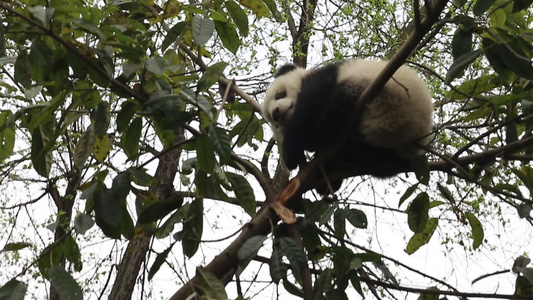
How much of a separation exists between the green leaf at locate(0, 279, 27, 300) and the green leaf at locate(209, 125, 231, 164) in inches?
36.4

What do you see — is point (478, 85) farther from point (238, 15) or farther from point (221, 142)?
point (221, 142)

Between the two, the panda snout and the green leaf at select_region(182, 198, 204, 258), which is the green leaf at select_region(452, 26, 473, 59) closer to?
the green leaf at select_region(182, 198, 204, 258)

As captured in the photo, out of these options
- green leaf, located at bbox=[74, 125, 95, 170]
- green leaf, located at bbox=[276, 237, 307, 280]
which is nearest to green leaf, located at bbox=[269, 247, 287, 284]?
green leaf, located at bbox=[276, 237, 307, 280]

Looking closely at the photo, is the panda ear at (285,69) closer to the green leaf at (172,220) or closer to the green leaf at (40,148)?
the green leaf at (172,220)

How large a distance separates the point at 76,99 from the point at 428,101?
6.53 ft

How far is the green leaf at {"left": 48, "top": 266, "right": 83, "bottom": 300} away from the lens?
242 centimetres

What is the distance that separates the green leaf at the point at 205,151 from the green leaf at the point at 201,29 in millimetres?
376

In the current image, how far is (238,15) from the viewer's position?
123 inches

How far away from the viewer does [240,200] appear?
2918 mm

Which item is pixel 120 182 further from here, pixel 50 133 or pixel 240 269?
pixel 240 269

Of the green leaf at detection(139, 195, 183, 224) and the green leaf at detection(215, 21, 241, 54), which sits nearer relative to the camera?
the green leaf at detection(139, 195, 183, 224)

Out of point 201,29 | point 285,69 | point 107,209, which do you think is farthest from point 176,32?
point 285,69

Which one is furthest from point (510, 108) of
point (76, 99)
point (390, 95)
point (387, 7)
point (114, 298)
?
point (114, 298)

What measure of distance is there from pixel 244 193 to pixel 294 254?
62cm
